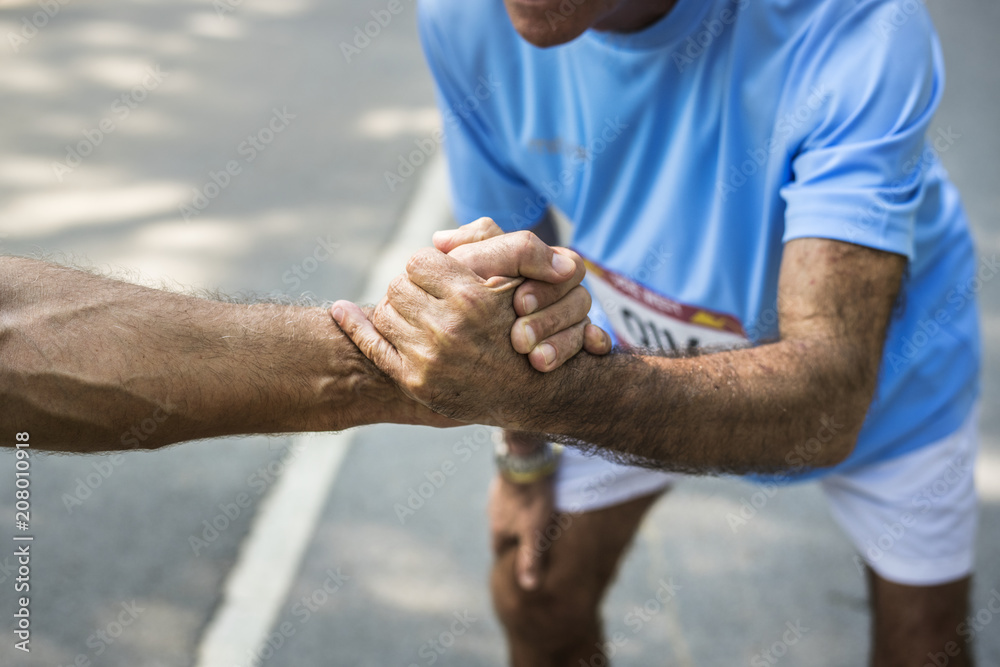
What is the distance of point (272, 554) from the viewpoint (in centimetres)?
321

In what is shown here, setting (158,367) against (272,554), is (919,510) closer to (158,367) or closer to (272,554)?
(158,367)

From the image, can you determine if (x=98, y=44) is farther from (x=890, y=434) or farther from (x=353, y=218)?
(x=890, y=434)

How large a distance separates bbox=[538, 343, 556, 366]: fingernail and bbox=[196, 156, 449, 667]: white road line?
1902 millimetres

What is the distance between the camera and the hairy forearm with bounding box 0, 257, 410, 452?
147cm

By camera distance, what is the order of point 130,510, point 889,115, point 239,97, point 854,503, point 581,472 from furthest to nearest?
point 239,97, point 130,510, point 581,472, point 854,503, point 889,115

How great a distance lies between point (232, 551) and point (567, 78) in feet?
6.68

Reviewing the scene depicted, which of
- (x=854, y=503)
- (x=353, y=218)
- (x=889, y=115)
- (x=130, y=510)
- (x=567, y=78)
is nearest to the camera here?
(x=889, y=115)

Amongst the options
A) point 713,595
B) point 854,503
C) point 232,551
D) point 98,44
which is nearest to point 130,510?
point 232,551

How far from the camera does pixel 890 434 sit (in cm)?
218

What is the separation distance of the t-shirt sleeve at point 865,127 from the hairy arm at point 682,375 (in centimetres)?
5

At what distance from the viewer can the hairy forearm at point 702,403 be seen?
1.59 meters
